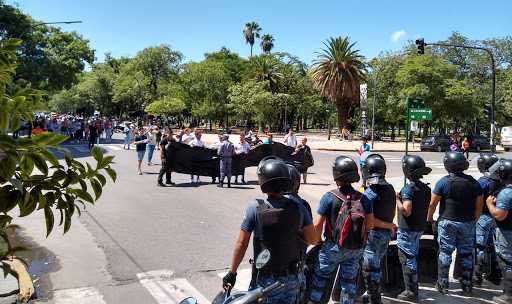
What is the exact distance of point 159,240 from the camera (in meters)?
8.10

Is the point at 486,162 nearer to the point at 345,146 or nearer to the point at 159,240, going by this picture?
the point at 159,240

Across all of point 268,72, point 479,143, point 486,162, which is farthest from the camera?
point 268,72

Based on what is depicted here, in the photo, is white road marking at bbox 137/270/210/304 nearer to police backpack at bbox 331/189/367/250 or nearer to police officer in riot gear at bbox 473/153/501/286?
police backpack at bbox 331/189/367/250

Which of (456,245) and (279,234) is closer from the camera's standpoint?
(279,234)

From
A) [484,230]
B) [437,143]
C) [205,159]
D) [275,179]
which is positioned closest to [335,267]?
[275,179]

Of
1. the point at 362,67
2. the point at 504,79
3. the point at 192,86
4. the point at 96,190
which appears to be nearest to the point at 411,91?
the point at 362,67

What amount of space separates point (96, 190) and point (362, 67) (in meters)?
51.8

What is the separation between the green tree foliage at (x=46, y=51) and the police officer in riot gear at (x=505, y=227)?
28.8 m

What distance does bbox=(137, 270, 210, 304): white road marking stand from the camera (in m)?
5.52

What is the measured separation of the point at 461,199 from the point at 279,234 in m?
2.97

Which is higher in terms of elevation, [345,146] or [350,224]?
[350,224]

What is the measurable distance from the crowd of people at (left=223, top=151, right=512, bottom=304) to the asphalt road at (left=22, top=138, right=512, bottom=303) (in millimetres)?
824

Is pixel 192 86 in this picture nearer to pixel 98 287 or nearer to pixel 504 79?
pixel 504 79

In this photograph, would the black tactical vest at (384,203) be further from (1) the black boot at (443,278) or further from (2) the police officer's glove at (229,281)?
(2) the police officer's glove at (229,281)
